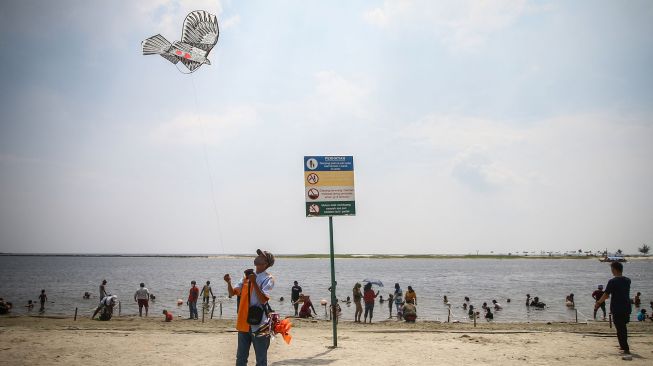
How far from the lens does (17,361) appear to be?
896 centimetres

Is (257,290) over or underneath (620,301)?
over

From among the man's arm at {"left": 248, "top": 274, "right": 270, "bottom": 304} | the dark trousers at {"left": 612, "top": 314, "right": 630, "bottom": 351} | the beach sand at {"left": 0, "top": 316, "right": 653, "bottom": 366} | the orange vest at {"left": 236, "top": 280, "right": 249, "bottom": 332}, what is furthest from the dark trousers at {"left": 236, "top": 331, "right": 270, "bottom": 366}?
the dark trousers at {"left": 612, "top": 314, "right": 630, "bottom": 351}

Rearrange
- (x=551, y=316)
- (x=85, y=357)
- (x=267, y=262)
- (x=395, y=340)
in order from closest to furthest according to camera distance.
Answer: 1. (x=267, y=262)
2. (x=85, y=357)
3. (x=395, y=340)
4. (x=551, y=316)

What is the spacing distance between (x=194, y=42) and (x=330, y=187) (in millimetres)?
7298

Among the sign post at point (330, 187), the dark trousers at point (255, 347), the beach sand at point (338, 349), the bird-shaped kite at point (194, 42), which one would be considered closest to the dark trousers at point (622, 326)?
the beach sand at point (338, 349)

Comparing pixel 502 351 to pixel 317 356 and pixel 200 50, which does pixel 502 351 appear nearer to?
pixel 317 356

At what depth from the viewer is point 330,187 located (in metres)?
12.0

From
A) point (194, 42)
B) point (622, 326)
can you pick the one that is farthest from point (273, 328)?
point (194, 42)

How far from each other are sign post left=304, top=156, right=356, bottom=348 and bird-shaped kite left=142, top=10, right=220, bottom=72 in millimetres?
5805

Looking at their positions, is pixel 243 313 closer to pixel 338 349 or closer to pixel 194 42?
pixel 338 349

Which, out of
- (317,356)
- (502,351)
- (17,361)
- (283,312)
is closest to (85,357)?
(17,361)

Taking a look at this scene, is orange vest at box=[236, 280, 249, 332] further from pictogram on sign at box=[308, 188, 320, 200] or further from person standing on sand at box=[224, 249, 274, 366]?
pictogram on sign at box=[308, 188, 320, 200]

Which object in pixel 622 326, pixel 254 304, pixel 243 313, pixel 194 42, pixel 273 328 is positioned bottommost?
pixel 622 326

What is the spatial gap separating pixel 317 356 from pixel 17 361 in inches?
258
